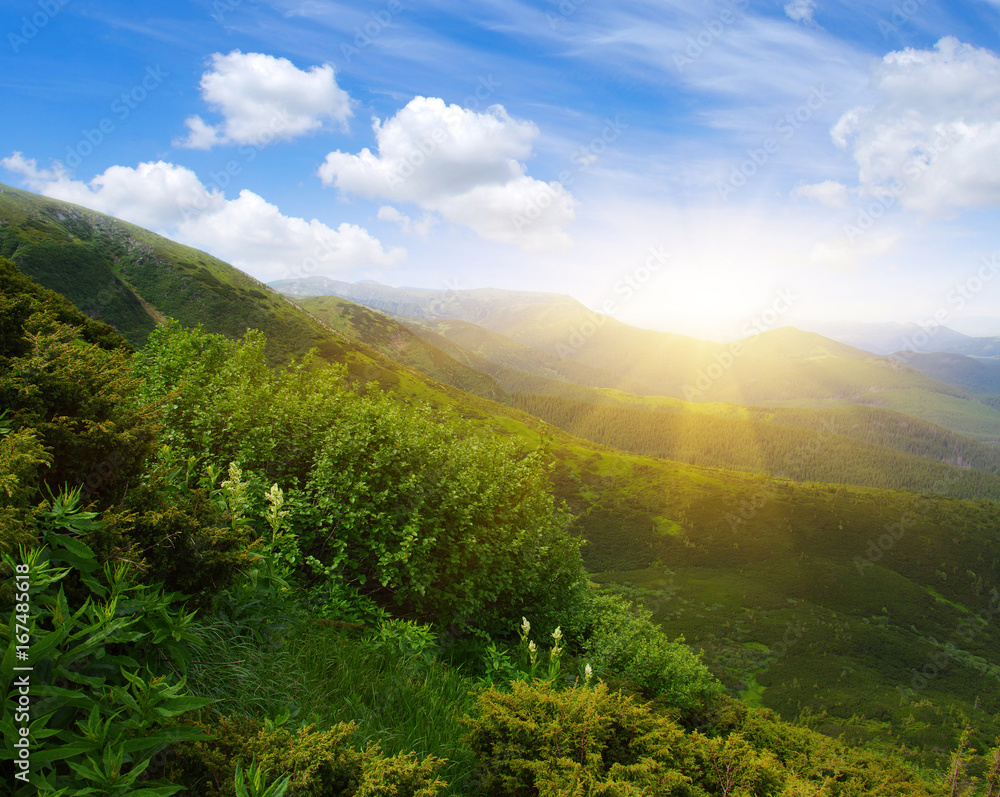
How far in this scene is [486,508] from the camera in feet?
39.4

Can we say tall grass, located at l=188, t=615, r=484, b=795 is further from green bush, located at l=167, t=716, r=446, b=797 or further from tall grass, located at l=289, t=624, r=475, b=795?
green bush, located at l=167, t=716, r=446, b=797

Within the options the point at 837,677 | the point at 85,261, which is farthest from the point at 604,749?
the point at 85,261

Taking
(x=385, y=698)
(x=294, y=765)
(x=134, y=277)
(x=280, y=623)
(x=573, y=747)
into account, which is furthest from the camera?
(x=134, y=277)

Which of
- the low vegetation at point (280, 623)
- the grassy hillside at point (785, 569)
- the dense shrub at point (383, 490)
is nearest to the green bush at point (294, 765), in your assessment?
the low vegetation at point (280, 623)

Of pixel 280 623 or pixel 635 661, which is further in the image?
pixel 635 661

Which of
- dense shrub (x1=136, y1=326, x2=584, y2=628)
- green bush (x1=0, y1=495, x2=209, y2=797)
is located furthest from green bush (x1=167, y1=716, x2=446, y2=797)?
dense shrub (x1=136, y1=326, x2=584, y2=628)

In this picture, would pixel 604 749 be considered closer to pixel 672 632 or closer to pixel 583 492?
pixel 672 632

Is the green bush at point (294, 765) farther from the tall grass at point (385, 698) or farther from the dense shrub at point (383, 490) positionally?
the dense shrub at point (383, 490)

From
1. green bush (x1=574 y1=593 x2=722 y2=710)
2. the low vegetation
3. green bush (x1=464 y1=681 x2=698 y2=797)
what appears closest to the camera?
the low vegetation

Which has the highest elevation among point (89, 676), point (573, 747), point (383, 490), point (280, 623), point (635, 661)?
point (89, 676)

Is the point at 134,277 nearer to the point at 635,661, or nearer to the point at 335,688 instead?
the point at 635,661

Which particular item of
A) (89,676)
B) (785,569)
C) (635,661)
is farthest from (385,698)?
(785,569)

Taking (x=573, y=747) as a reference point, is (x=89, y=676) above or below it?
above

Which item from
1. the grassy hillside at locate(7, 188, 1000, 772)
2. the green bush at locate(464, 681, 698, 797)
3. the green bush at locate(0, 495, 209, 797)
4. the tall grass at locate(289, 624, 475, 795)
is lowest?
the grassy hillside at locate(7, 188, 1000, 772)
